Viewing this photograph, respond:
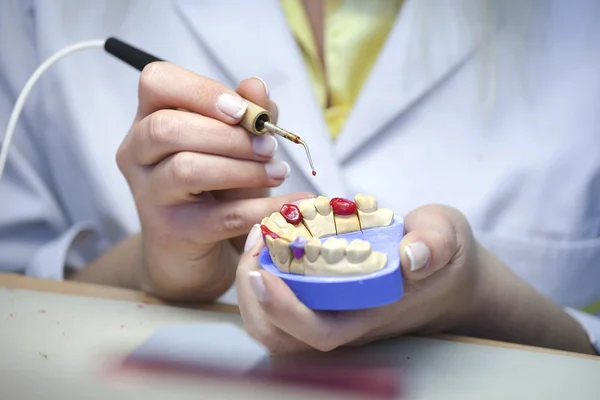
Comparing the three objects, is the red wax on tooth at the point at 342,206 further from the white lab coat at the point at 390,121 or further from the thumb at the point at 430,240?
the white lab coat at the point at 390,121

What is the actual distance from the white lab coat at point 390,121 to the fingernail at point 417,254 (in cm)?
33

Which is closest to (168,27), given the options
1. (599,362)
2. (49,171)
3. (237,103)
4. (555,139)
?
(49,171)

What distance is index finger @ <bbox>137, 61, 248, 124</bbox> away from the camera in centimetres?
55

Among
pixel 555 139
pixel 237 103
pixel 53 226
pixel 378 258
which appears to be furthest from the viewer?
pixel 53 226

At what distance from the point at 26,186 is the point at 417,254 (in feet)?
1.98

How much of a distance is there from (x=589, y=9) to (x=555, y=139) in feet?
0.56

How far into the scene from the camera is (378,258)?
0.43 m

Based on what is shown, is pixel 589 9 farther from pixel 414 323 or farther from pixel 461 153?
pixel 414 323

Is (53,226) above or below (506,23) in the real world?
below

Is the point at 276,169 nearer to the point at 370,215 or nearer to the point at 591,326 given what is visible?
the point at 370,215

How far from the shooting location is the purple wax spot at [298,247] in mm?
438

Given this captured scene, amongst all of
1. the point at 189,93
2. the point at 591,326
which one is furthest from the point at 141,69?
the point at 591,326

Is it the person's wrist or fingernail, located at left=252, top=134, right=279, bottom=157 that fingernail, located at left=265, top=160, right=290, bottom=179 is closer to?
fingernail, located at left=252, top=134, right=279, bottom=157

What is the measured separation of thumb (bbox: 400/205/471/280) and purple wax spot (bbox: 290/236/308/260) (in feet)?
0.21
